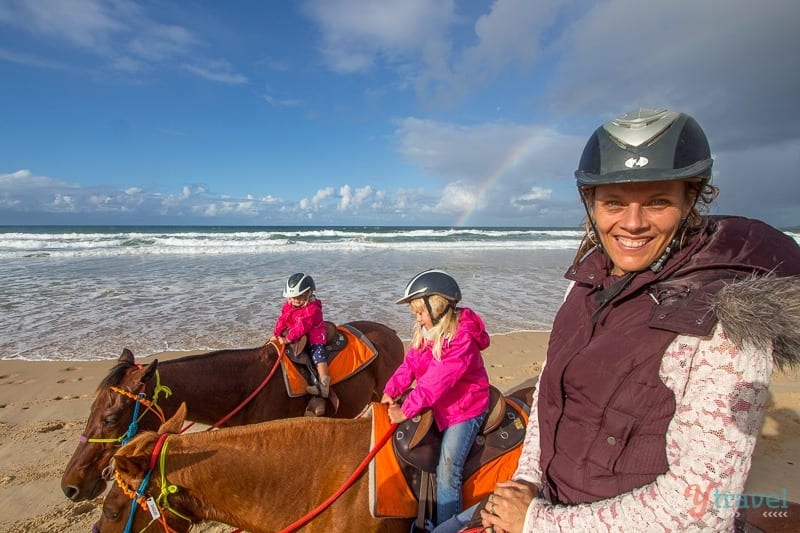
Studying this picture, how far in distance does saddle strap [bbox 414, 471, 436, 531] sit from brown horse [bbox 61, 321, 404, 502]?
1943 mm

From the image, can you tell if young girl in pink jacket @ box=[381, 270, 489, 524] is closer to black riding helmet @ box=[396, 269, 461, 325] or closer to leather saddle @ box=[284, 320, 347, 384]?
black riding helmet @ box=[396, 269, 461, 325]

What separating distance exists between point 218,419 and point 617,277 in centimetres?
326

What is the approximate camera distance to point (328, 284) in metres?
13.1

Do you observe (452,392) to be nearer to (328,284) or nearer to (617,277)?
(617,277)

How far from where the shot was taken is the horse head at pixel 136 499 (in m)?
1.68

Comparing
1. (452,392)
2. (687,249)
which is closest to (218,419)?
(452,392)

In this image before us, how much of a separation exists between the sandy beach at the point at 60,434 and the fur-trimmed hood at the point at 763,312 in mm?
3600

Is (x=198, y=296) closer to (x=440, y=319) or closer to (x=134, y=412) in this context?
(x=134, y=412)

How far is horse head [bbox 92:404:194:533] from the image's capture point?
1676mm

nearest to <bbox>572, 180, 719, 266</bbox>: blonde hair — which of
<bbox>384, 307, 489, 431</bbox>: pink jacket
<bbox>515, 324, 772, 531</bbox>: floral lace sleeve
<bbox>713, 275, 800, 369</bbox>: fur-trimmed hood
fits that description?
<bbox>713, 275, 800, 369</bbox>: fur-trimmed hood

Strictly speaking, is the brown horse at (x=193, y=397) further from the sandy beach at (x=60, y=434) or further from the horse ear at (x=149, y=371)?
the sandy beach at (x=60, y=434)

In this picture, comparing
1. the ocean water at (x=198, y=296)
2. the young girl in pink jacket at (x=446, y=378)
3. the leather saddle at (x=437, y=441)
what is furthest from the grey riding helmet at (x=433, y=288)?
the ocean water at (x=198, y=296)

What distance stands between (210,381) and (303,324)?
3.27 feet

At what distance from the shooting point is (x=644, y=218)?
3.85ft
